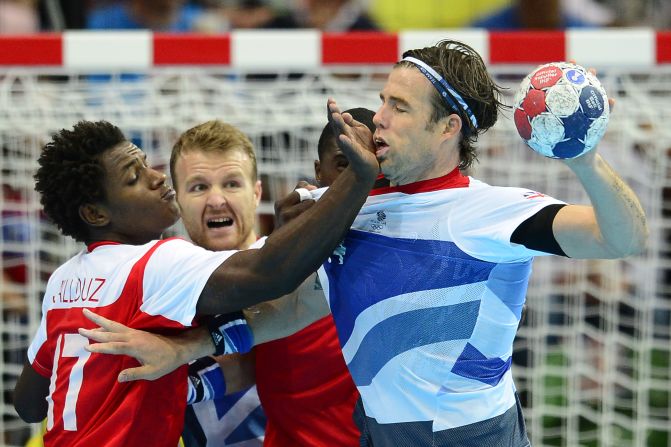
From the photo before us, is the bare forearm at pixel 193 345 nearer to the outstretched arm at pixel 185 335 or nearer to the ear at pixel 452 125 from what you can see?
the outstretched arm at pixel 185 335

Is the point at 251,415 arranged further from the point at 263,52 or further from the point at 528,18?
the point at 528,18

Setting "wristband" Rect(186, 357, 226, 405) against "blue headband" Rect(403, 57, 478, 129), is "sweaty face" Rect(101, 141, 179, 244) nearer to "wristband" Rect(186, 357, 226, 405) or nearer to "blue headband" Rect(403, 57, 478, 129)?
"wristband" Rect(186, 357, 226, 405)

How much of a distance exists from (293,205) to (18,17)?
20.0ft

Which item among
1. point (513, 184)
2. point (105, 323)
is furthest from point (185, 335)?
point (513, 184)

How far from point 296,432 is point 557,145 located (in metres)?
1.62

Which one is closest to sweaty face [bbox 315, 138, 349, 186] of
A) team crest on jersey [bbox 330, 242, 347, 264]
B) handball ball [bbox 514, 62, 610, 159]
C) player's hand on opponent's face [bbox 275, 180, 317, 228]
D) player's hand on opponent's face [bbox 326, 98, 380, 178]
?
player's hand on opponent's face [bbox 275, 180, 317, 228]

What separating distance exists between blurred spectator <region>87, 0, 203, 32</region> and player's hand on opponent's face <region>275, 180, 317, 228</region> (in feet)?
18.7

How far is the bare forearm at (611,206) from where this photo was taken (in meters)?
2.78

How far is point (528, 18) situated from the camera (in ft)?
29.1

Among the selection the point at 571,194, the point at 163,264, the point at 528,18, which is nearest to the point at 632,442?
the point at 571,194

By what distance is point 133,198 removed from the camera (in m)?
3.61

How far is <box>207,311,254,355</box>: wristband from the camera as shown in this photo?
3580mm

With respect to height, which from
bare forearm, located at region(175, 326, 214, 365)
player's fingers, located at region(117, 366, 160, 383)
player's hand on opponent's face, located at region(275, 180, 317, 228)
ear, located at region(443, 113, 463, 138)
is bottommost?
player's fingers, located at region(117, 366, 160, 383)

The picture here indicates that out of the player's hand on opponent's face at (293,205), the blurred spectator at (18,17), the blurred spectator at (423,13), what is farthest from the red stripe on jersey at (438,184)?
the blurred spectator at (18,17)
